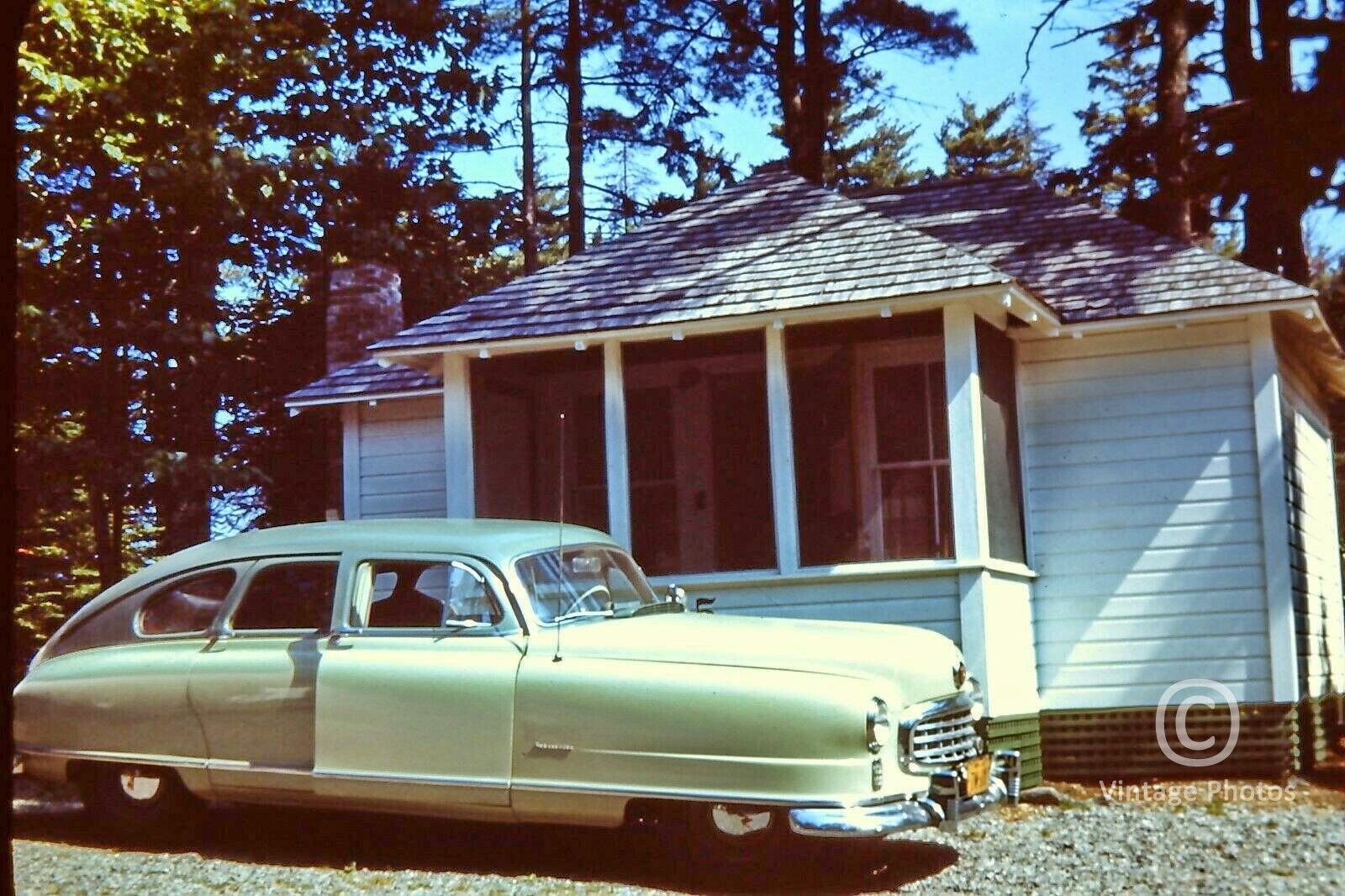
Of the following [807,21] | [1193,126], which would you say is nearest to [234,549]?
[1193,126]

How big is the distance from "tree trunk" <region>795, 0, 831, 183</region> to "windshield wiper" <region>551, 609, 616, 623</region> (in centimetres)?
1526

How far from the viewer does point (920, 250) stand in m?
11.6

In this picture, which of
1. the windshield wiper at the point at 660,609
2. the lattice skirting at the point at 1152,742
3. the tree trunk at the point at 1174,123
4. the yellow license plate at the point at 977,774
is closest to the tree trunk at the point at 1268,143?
the tree trunk at the point at 1174,123

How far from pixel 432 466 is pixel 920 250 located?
225 inches

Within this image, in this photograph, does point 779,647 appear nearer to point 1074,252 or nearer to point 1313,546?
point 1074,252

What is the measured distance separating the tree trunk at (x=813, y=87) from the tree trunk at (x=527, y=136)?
5.81 m

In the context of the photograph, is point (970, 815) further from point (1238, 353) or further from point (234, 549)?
point (1238, 353)

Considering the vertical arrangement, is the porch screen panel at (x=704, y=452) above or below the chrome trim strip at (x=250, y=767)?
above

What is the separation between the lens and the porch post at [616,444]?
12.1 meters

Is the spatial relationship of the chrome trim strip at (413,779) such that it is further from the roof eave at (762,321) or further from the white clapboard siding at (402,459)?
the white clapboard siding at (402,459)

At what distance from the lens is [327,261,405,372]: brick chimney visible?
665 inches

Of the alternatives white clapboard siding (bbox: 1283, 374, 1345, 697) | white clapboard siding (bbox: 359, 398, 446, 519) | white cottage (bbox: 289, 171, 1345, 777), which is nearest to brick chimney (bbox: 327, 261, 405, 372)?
white clapboard siding (bbox: 359, 398, 446, 519)

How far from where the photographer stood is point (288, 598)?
8.91m

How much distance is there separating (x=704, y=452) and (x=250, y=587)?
253 inches
